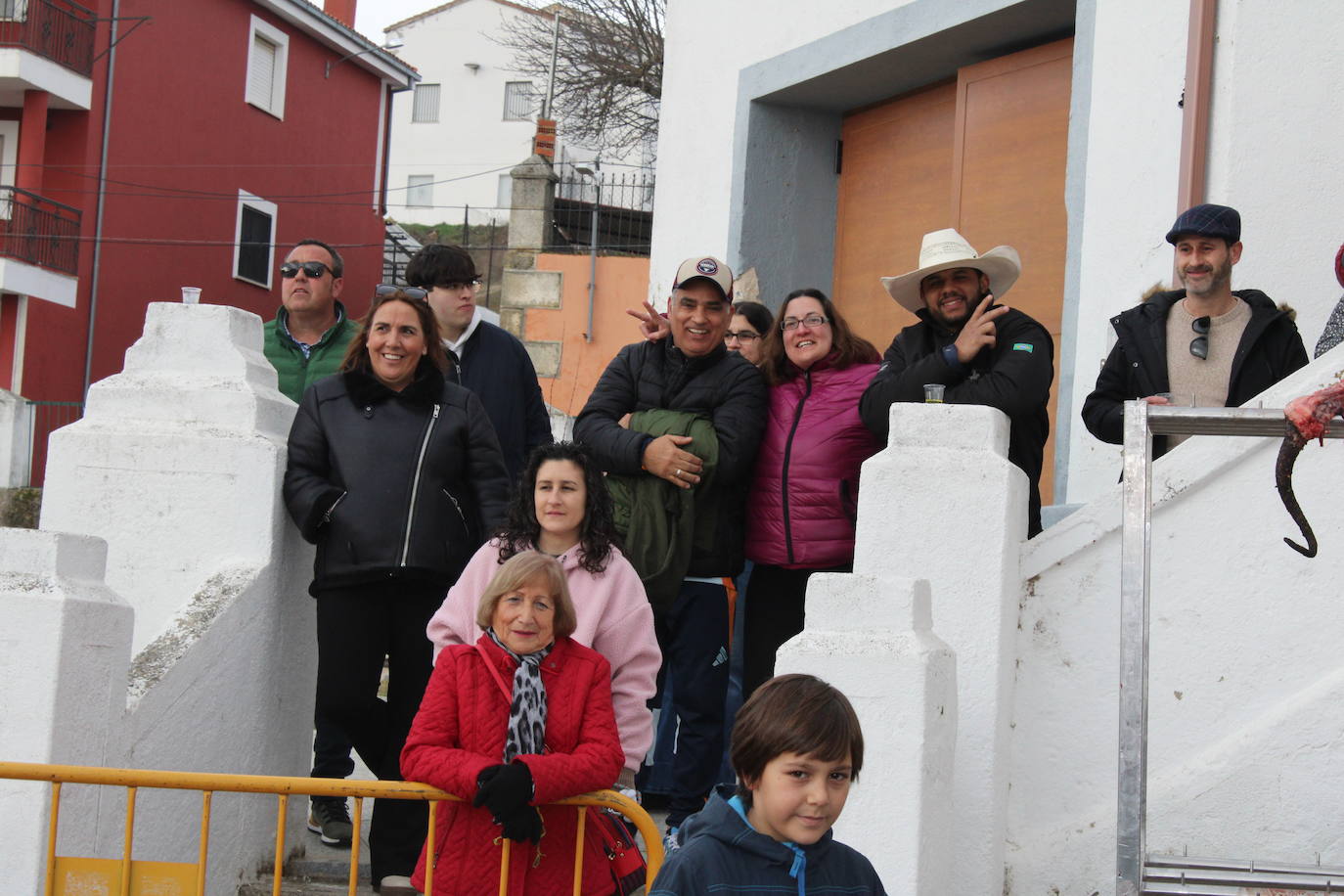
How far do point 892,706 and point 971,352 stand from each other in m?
1.41

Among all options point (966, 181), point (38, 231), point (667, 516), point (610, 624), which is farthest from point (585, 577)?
point (38, 231)

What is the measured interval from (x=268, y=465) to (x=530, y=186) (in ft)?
47.6

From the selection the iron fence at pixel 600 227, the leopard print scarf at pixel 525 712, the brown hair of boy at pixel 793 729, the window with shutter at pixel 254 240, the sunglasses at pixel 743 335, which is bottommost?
the leopard print scarf at pixel 525 712

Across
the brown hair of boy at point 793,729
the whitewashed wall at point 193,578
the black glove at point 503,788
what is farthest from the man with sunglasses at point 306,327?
the brown hair of boy at point 793,729

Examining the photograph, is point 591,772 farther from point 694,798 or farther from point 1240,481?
point 1240,481

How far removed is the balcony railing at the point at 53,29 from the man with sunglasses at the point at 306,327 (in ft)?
58.8

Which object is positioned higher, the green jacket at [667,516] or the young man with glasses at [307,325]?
the young man with glasses at [307,325]

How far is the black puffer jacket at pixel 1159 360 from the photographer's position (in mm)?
4703

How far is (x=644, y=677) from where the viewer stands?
14.2 ft

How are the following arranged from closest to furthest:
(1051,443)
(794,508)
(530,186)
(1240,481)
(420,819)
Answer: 1. (1240,481)
2. (420,819)
3. (794,508)
4. (1051,443)
5. (530,186)

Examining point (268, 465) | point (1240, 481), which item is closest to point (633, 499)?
point (268, 465)

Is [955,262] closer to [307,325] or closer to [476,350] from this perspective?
[476,350]

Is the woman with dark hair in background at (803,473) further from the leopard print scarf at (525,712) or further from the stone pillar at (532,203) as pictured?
the stone pillar at (532,203)

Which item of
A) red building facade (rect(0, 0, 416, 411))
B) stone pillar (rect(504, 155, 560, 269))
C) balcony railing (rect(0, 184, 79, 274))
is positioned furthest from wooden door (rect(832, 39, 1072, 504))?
balcony railing (rect(0, 184, 79, 274))
